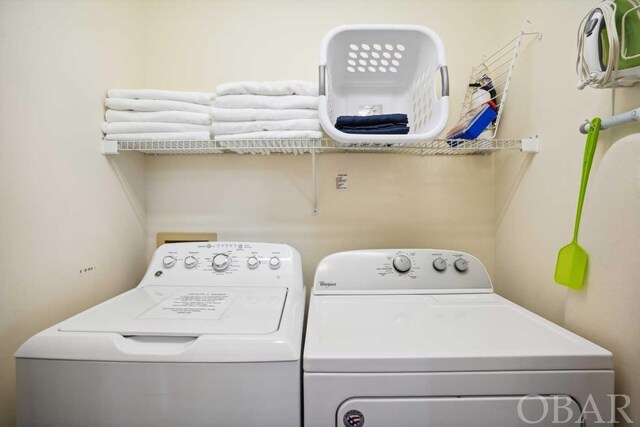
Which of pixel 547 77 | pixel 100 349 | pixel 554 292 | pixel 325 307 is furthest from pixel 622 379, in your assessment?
pixel 100 349

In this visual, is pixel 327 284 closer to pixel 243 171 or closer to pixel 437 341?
pixel 437 341

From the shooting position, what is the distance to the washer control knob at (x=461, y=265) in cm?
112

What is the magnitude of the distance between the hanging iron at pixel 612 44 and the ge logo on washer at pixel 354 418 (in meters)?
1.03

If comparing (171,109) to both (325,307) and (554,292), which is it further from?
(554,292)

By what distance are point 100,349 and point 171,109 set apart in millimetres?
893

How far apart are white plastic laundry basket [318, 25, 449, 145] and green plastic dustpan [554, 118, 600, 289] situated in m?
0.40

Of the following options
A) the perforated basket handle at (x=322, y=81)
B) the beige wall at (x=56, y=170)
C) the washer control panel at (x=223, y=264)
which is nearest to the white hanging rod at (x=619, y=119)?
the perforated basket handle at (x=322, y=81)

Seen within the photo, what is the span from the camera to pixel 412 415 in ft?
2.06

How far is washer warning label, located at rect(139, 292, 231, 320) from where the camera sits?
0.79 m

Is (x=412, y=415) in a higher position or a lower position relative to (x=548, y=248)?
lower

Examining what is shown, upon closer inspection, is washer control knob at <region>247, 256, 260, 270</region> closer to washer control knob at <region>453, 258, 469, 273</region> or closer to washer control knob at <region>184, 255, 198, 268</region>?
washer control knob at <region>184, 255, 198, 268</region>

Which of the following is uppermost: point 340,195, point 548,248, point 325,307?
point 340,195

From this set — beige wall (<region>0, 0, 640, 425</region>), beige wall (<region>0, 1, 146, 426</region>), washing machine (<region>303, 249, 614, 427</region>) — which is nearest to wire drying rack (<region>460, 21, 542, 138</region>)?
beige wall (<region>0, 0, 640, 425</region>)

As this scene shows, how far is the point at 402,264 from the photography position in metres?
1.12
